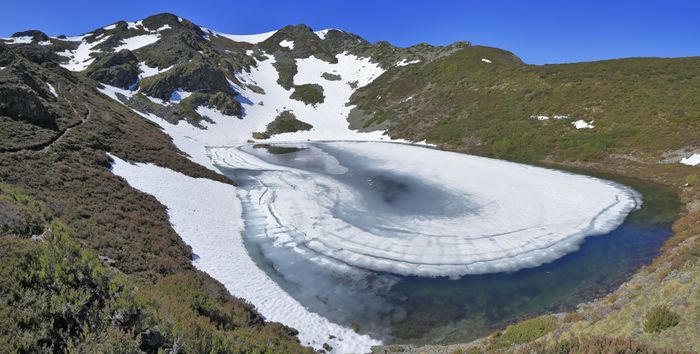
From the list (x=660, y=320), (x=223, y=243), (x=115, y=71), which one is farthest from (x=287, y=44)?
(x=660, y=320)

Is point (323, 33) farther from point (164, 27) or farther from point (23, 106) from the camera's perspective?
point (23, 106)

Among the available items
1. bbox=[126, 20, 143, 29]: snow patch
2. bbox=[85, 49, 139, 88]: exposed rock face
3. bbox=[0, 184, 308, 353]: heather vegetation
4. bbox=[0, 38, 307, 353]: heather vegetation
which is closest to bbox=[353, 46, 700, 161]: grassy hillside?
bbox=[0, 38, 307, 353]: heather vegetation

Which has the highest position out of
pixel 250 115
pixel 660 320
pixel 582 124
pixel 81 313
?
pixel 250 115

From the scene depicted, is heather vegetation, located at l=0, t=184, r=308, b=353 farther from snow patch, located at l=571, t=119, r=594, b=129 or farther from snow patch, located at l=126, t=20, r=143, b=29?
snow patch, located at l=126, t=20, r=143, b=29

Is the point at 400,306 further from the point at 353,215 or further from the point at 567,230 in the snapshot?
the point at 567,230

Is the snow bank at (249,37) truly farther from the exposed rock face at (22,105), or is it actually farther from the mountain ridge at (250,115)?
the exposed rock face at (22,105)

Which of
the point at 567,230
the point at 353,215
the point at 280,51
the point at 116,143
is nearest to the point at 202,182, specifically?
the point at 116,143

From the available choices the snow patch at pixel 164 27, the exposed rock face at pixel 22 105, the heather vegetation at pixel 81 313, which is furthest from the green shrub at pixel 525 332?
the snow patch at pixel 164 27
